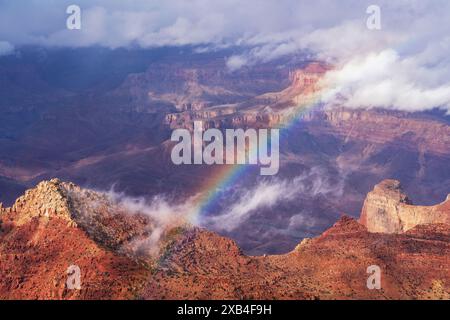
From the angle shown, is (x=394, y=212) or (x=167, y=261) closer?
(x=167, y=261)

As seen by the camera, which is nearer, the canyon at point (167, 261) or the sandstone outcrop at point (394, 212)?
the canyon at point (167, 261)

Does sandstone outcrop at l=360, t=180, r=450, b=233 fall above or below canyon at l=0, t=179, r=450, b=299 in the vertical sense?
above

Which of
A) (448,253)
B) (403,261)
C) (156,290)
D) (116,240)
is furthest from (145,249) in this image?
(448,253)

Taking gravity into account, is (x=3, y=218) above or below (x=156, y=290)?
above

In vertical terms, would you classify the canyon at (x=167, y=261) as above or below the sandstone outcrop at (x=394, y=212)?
below

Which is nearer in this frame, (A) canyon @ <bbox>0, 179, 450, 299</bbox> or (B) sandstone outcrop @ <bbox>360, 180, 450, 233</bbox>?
(A) canyon @ <bbox>0, 179, 450, 299</bbox>

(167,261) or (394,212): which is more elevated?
(394,212)
